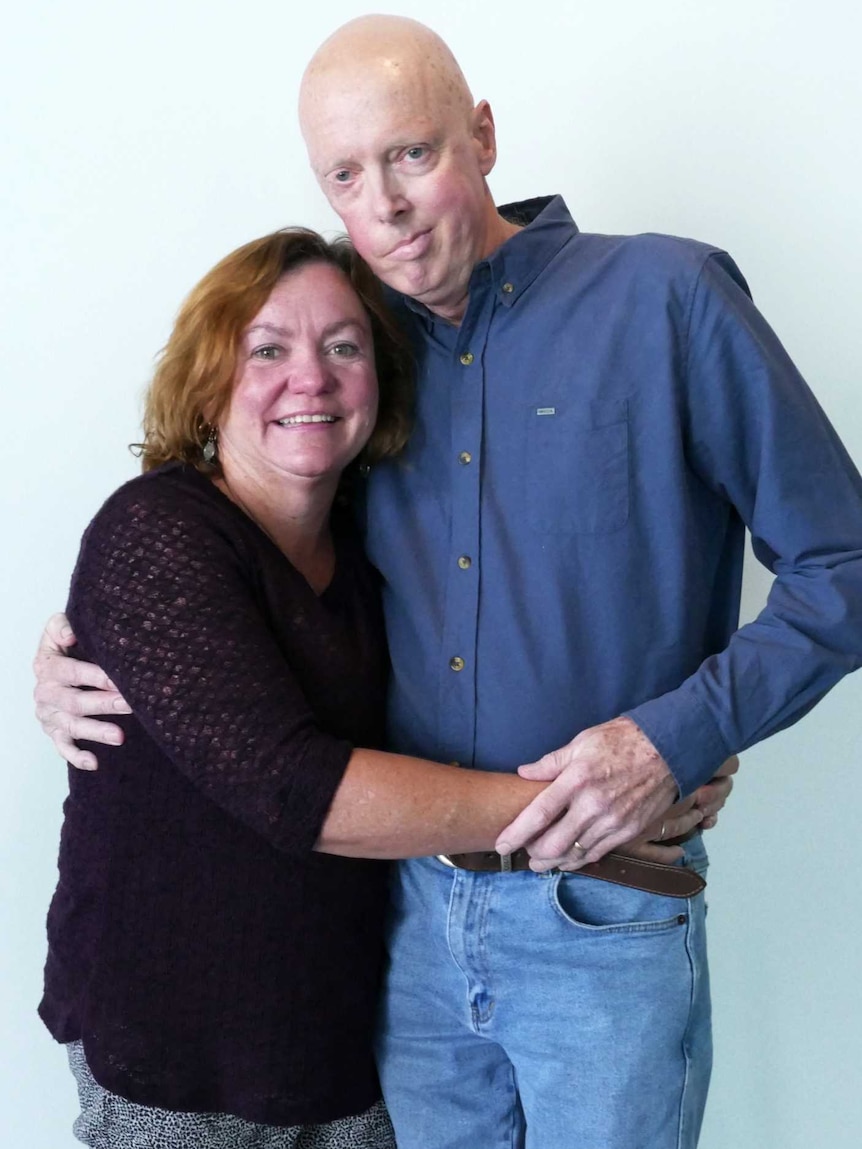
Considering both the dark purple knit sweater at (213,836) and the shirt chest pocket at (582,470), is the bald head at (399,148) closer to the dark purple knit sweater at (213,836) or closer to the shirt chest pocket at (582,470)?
the shirt chest pocket at (582,470)

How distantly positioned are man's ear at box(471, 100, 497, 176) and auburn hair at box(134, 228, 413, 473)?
8.4 inches

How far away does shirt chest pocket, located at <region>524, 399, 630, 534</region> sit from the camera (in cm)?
160

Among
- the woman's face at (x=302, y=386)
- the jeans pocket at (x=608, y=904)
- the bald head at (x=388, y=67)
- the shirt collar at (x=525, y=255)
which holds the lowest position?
the jeans pocket at (x=608, y=904)

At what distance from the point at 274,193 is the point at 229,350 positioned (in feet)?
2.22

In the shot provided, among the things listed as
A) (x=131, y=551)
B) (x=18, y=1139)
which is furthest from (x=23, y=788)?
(x=131, y=551)

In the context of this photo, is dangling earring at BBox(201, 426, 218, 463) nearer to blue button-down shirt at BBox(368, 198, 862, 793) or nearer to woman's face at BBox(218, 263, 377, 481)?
woman's face at BBox(218, 263, 377, 481)

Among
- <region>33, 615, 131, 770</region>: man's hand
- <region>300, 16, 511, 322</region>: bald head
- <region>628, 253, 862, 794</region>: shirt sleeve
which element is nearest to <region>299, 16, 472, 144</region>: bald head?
<region>300, 16, 511, 322</region>: bald head

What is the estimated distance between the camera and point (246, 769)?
1.45 metres

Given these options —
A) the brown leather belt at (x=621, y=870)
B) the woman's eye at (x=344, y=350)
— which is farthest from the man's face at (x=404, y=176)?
the brown leather belt at (x=621, y=870)

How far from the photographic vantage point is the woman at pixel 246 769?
147 centimetres

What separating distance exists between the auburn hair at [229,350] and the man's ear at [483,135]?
0.70 feet

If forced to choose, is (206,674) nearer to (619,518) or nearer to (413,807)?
(413,807)

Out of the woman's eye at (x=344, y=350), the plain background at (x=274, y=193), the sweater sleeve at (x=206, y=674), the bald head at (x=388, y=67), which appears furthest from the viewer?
the plain background at (x=274, y=193)

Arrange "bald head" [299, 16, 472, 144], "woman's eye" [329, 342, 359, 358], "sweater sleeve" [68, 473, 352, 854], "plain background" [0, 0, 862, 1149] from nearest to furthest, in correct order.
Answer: "sweater sleeve" [68, 473, 352, 854], "bald head" [299, 16, 472, 144], "woman's eye" [329, 342, 359, 358], "plain background" [0, 0, 862, 1149]
